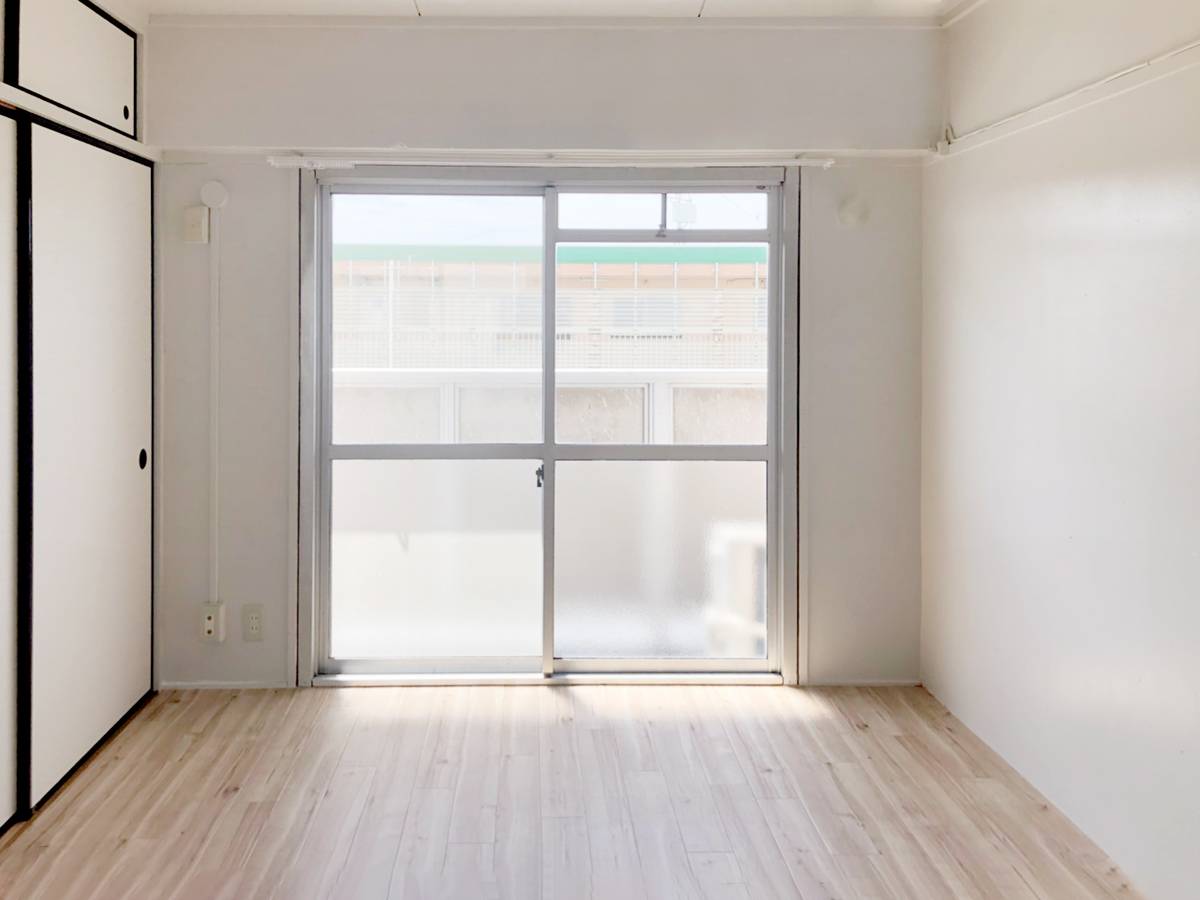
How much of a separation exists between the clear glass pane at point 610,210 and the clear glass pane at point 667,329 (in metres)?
0.10

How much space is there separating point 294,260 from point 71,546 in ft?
4.68

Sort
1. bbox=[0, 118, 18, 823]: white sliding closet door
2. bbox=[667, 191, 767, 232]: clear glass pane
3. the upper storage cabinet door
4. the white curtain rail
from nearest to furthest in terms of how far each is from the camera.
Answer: bbox=[0, 118, 18, 823]: white sliding closet door, the upper storage cabinet door, the white curtain rail, bbox=[667, 191, 767, 232]: clear glass pane

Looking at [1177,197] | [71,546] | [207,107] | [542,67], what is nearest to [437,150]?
[542,67]

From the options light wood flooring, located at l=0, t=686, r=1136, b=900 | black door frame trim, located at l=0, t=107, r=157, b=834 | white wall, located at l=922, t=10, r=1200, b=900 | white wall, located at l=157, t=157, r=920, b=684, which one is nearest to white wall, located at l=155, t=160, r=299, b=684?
white wall, located at l=157, t=157, r=920, b=684

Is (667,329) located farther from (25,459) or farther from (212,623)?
(25,459)

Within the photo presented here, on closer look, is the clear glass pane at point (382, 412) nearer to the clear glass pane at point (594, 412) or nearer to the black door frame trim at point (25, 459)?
the clear glass pane at point (594, 412)

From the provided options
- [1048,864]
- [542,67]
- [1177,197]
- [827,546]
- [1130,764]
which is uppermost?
[542,67]

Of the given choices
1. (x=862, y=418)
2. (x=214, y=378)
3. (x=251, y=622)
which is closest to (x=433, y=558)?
(x=251, y=622)

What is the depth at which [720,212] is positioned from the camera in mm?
4082

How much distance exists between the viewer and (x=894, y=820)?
287 centimetres

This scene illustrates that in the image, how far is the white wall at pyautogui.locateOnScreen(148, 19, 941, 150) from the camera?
3764 millimetres

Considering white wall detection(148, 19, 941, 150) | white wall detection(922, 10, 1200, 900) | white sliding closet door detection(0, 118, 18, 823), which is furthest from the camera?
white wall detection(148, 19, 941, 150)

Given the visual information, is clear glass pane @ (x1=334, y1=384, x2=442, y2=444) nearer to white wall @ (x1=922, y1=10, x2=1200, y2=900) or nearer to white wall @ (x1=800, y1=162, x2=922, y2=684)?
white wall @ (x1=800, y1=162, x2=922, y2=684)

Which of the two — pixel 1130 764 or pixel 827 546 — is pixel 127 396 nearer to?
pixel 827 546
